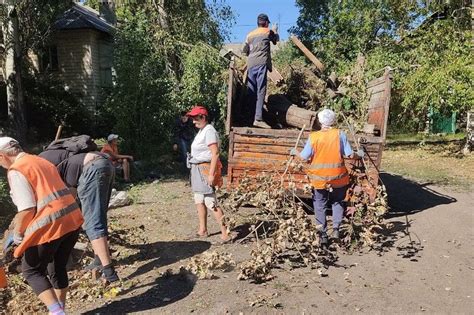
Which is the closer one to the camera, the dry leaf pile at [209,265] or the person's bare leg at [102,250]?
the person's bare leg at [102,250]

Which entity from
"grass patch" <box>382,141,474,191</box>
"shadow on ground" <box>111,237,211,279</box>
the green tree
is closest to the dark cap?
"shadow on ground" <box>111,237,211,279</box>

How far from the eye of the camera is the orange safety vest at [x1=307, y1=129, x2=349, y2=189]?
5465 millimetres

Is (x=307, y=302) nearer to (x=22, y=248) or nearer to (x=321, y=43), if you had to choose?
(x=22, y=248)

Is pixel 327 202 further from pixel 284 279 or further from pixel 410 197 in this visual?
pixel 410 197

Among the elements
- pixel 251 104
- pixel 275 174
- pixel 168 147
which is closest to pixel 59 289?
pixel 275 174

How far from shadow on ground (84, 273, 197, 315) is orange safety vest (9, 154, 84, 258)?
95cm

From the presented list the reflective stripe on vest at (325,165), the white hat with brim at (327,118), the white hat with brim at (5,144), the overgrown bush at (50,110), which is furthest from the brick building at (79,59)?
the white hat with brim at (5,144)

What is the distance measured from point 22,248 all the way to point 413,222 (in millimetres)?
5385

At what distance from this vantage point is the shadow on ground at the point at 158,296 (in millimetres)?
4258

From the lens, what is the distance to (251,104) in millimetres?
8055

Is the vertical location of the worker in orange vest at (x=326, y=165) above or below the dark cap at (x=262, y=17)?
below

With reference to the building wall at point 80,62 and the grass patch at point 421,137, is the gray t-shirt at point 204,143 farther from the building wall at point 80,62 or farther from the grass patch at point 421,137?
the grass patch at point 421,137

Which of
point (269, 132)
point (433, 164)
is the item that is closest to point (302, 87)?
point (269, 132)

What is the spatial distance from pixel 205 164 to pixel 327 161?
56.5 inches
